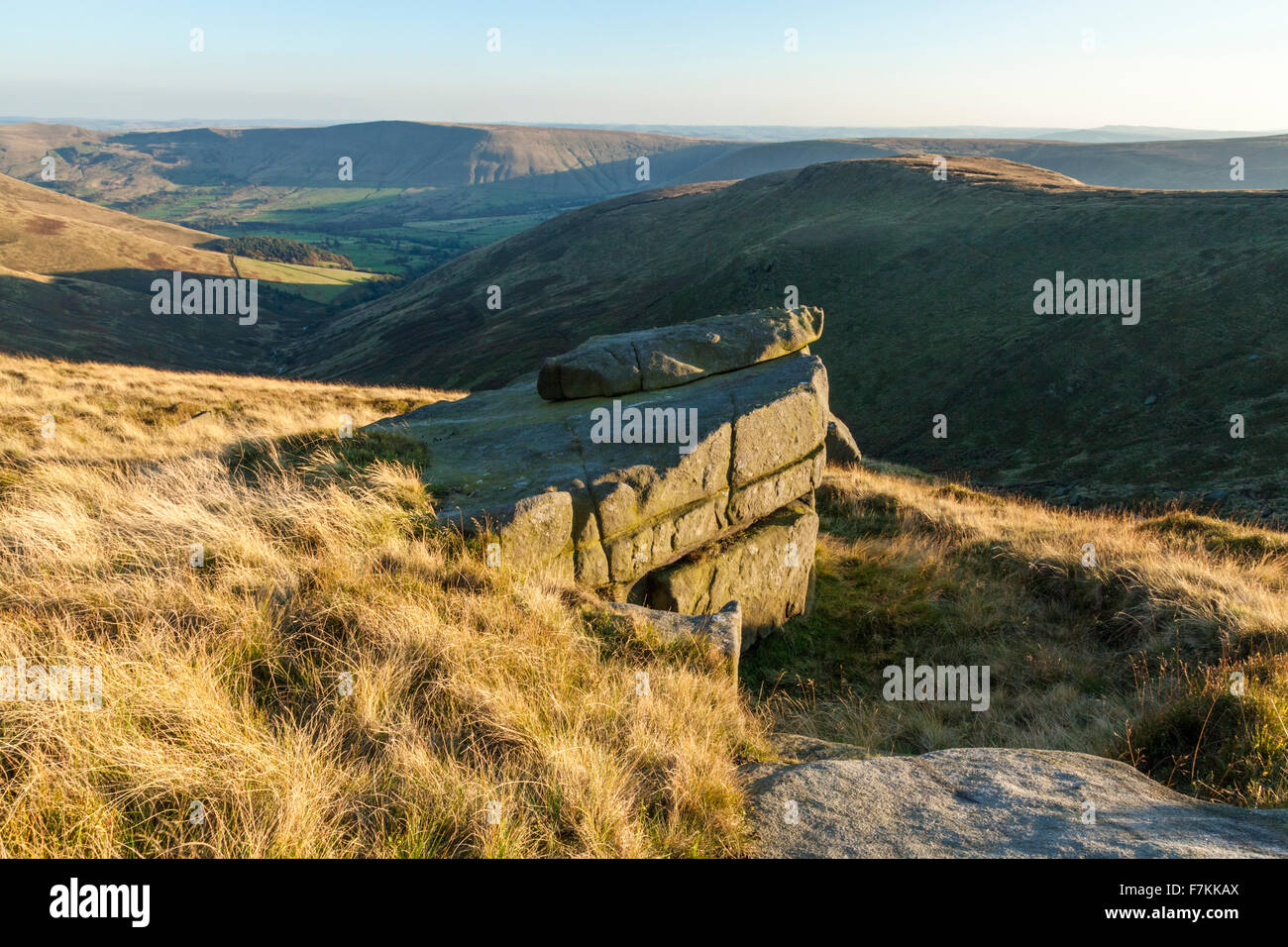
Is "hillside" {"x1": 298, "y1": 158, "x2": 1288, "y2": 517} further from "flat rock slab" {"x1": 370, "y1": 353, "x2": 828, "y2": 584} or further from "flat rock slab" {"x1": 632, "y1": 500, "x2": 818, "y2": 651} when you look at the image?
"flat rock slab" {"x1": 370, "y1": 353, "x2": 828, "y2": 584}

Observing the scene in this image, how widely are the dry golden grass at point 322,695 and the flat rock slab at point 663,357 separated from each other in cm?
486

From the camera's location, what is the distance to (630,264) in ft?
322

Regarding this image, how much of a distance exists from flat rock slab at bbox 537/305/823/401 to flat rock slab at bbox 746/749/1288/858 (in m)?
8.31

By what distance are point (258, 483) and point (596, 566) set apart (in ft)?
14.2

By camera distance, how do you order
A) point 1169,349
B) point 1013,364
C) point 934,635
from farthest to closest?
point 1013,364
point 1169,349
point 934,635

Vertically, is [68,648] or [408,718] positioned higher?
[68,648]

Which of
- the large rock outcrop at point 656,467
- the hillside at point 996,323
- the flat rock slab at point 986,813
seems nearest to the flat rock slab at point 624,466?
the large rock outcrop at point 656,467

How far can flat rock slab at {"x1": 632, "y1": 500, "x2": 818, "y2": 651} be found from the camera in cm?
987

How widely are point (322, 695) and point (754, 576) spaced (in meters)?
7.75

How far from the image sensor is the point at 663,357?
12.7m

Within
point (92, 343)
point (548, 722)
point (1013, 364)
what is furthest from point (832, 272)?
point (92, 343)

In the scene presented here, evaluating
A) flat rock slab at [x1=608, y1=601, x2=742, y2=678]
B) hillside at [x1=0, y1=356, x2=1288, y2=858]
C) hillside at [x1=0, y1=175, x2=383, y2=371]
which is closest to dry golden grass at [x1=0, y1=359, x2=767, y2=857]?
hillside at [x1=0, y1=356, x2=1288, y2=858]

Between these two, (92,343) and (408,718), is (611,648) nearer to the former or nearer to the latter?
(408,718)

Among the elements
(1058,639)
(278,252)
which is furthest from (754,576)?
(278,252)
